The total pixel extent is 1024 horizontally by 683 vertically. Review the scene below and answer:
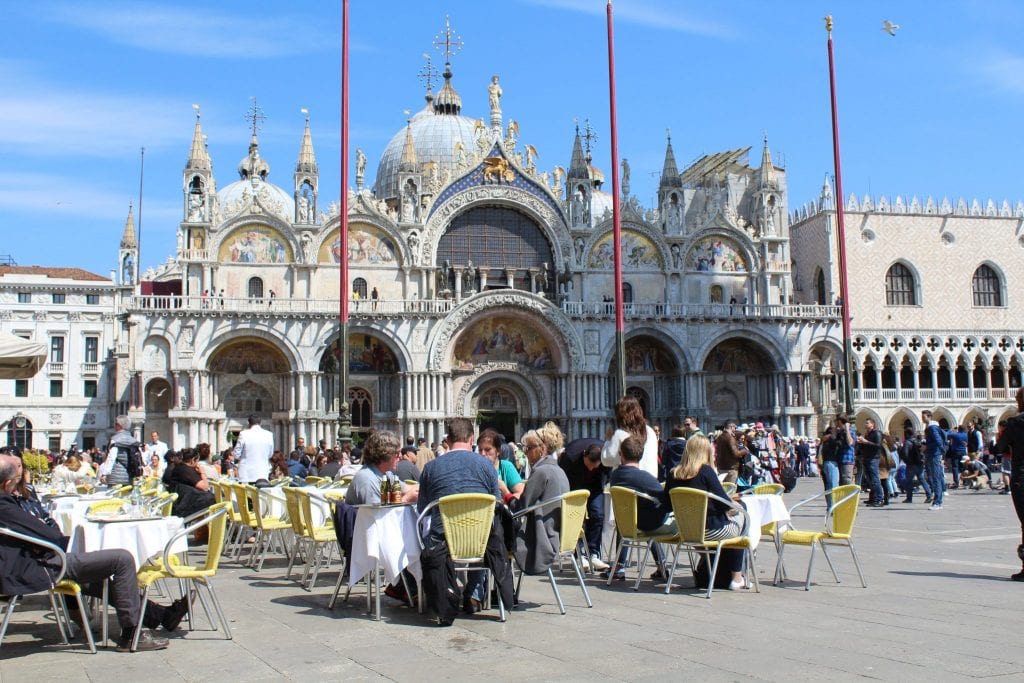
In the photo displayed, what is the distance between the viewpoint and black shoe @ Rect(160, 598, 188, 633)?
8234 millimetres

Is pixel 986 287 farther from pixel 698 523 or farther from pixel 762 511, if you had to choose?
pixel 698 523

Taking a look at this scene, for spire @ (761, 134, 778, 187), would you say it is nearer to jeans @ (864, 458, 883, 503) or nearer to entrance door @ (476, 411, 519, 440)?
entrance door @ (476, 411, 519, 440)

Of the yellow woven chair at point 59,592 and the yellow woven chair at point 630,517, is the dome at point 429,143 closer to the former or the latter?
the yellow woven chair at point 630,517

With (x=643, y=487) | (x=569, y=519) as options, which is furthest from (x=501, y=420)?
(x=569, y=519)

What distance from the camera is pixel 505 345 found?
41094 millimetres

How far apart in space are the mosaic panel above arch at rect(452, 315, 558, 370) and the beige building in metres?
15.1

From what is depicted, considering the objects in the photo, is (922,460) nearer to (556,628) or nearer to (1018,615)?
(1018,615)

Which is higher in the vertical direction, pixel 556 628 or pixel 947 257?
pixel 947 257

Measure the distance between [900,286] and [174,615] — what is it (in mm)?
47650

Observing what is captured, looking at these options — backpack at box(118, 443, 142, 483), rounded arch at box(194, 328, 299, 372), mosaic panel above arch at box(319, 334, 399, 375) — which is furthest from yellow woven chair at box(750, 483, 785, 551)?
mosaic panel above arch at box(319, 334, 399, 375)

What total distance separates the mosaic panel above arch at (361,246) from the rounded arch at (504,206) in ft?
5.28

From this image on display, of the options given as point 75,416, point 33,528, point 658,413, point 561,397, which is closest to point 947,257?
point 658,413

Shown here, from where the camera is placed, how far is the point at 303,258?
131 ft

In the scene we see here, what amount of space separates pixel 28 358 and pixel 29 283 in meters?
49.8
